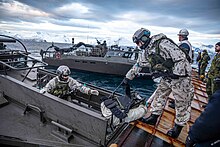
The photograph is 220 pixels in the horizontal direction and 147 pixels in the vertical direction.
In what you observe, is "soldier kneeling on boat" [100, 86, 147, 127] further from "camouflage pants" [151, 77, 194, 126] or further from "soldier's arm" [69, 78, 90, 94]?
"soldier's arm" [69, 78, 90, 94]

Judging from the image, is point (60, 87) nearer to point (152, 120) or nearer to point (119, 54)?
point (152, 120)

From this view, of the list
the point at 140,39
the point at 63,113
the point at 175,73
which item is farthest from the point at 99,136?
the point at 140,39

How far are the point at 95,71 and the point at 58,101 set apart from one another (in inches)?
505

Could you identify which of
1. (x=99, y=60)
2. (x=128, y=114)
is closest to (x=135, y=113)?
(x=128, y=114)

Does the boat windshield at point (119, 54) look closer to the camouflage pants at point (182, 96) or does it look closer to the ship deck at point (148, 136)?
the ship deck at point (148, 136)

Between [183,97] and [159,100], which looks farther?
[159,100]

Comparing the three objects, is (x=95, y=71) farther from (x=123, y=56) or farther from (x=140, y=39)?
(x=140, y=39)

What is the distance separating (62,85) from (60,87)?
0.06m

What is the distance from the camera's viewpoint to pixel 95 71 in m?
15.2

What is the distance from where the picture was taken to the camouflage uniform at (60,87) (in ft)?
→ 9.99

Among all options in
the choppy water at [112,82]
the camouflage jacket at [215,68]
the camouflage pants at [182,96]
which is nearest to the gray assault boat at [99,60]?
the choppy water at [112,82]

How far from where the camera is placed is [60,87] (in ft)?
10.4

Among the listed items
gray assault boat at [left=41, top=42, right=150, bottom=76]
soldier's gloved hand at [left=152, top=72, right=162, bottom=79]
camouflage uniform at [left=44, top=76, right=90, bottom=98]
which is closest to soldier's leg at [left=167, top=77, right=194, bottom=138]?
soldier's gloved hand at [left=152, top=72, right=162, bottom=79]

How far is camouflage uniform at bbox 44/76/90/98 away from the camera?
3045 mm
